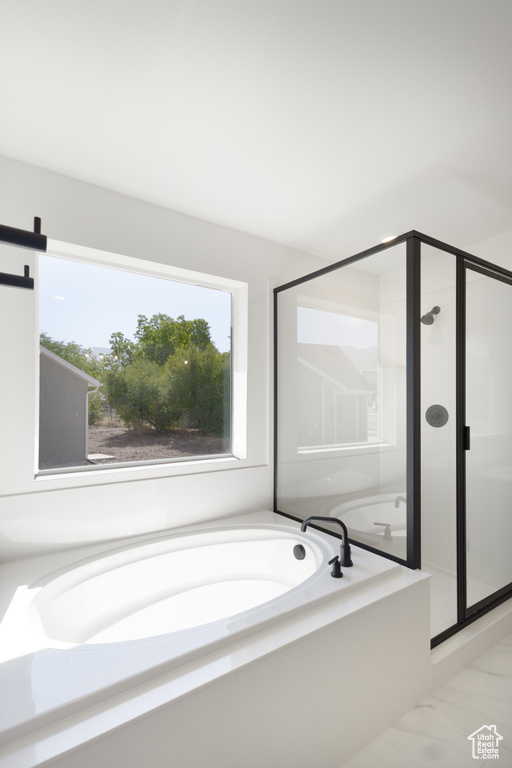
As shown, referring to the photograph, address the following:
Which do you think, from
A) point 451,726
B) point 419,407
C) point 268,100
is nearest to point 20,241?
point 268,100

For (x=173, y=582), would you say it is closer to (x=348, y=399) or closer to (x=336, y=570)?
(x=336, y=570)

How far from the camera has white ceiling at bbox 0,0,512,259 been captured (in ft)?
4.06

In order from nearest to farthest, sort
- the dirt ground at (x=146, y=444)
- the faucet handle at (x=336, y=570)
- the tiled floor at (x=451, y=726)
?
the tiled floor at (x=451, y=726) → the faucet handle at (x=336, y=570) → the dirt ground at (x=146, y=444)

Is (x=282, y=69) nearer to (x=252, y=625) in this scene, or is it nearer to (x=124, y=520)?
(x=252, y=625)

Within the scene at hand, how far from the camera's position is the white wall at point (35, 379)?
196cm

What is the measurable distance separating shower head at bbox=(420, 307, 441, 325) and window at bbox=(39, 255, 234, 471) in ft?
4.52

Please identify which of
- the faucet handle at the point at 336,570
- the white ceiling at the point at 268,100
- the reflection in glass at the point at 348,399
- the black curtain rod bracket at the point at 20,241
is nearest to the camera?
the black curtain rod bracket at the point at 20,241

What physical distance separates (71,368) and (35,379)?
0.26 meters

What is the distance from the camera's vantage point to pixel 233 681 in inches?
47.3

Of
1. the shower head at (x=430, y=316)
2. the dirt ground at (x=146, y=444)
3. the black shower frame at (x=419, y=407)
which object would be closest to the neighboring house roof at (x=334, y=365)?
the black shower frame at (x=419, y=407)

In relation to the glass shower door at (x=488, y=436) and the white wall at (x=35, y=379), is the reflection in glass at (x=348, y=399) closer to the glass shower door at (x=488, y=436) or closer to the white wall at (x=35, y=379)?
the white wall at (x=35, y=379)

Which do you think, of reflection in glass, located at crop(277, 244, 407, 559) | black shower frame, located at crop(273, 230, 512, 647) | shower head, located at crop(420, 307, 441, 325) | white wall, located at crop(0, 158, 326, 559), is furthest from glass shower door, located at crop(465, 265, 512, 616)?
white wall, located at crop(0, 158, 326, 559)

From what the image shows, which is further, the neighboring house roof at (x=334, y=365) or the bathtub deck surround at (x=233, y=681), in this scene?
the neighboring house roof at (x=334, y=365)

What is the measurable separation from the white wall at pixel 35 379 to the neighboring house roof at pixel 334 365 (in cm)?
36
